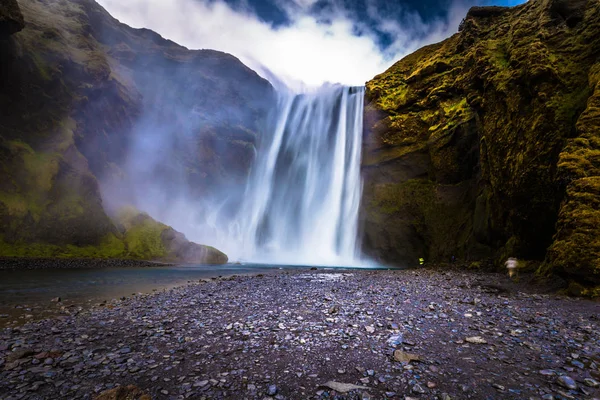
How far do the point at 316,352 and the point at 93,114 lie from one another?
214 ft

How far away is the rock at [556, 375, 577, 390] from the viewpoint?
12.5ft

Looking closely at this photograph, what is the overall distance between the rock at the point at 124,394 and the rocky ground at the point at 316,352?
0.09 ft

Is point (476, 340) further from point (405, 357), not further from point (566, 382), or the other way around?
point (405, 357)

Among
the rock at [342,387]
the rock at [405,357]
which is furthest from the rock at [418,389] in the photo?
the rock at [405,357]

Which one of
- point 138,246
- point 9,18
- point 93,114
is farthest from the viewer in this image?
point 93,114

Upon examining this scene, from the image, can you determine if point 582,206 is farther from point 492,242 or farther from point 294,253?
point 294,253

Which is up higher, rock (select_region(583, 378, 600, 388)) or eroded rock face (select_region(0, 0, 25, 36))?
eroded rock face (select_region(0, 0, 25, 36))

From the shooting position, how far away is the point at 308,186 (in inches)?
2014

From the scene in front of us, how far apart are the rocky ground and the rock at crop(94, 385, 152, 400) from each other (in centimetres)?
3

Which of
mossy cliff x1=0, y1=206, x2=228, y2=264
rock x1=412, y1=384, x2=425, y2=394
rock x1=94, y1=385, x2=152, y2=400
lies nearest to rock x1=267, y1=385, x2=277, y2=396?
rock x1=94, y1=385, x2=152, y2=400

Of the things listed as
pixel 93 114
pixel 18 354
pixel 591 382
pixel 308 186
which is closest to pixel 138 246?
pixel 93 114

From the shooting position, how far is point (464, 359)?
4.79 m

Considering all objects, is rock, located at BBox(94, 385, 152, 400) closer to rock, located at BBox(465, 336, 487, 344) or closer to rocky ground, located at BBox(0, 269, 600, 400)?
rocky ground, located at BBox(0, 269, 600, 400)

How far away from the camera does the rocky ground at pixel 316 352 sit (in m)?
3.92
